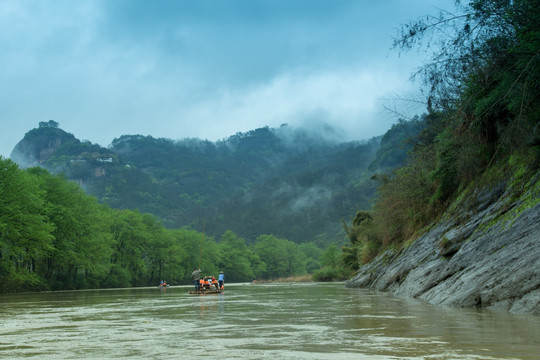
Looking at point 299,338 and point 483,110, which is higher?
point 483,110

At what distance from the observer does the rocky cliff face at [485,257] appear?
502 inches

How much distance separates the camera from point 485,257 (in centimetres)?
1568

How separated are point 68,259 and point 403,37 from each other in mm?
58109

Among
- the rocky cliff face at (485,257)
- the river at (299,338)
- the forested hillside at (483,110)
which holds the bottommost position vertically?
the river at (299,338)

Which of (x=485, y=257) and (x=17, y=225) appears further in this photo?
(x=17, y=225)

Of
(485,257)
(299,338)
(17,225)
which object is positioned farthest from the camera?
(17,225)

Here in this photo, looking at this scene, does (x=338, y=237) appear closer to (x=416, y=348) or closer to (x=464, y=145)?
(x=464, y=145)

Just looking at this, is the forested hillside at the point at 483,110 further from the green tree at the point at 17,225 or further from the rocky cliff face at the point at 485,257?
the green tree at the point at 17,225

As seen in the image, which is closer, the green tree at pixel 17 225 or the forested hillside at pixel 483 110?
the forested hillside at pixel 483 110

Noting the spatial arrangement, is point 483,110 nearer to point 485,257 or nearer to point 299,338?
point 485,257

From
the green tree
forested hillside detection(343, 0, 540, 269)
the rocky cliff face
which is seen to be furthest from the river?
the green tree

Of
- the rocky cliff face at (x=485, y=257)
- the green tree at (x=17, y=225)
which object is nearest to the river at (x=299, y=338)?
the rocky cliff face at (x=485, y=257)

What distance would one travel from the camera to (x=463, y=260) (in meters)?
17.4

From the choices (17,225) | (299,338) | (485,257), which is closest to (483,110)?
(485,257)
